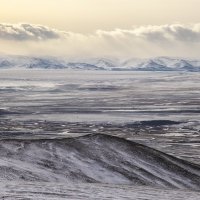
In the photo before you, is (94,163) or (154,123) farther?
(154,123)

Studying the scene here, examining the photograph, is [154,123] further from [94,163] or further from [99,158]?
[94,163]

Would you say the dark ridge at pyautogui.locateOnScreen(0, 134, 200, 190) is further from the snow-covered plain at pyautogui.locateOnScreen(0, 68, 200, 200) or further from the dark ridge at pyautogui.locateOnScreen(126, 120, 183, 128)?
the dark ridge at pyautogui.locateOnScreen(126, 120, 183, 128)

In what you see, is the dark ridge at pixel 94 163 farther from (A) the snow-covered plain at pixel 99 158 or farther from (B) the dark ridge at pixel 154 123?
(B) the dark ridge at pixel 154 123

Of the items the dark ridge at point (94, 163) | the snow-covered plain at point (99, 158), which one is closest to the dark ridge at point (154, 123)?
the snow-covered plain at point (99, 158)

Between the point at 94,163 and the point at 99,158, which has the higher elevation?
the point at 99,158

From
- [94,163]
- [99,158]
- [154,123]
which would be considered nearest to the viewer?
[94,163]

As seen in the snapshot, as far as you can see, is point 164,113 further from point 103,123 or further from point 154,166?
point 154,166

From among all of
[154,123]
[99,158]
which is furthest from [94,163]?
[154,123]

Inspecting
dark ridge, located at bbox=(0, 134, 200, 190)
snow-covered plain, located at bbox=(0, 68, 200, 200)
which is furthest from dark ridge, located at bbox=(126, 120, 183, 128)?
dark ridge, located at bbox=(0, 134, 200, 190)

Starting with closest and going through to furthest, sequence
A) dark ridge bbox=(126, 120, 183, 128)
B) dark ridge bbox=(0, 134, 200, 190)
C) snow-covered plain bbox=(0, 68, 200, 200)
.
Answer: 1. snow-covered plain bbox=(0, 68, 200, 200)
2. dark ridge bbox=(0, 134, 200, 190)
3. dark ridge bbox=(126, 120, 183, 128)

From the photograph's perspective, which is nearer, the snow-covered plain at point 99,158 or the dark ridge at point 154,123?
the snow-covered plain at point 99,158
